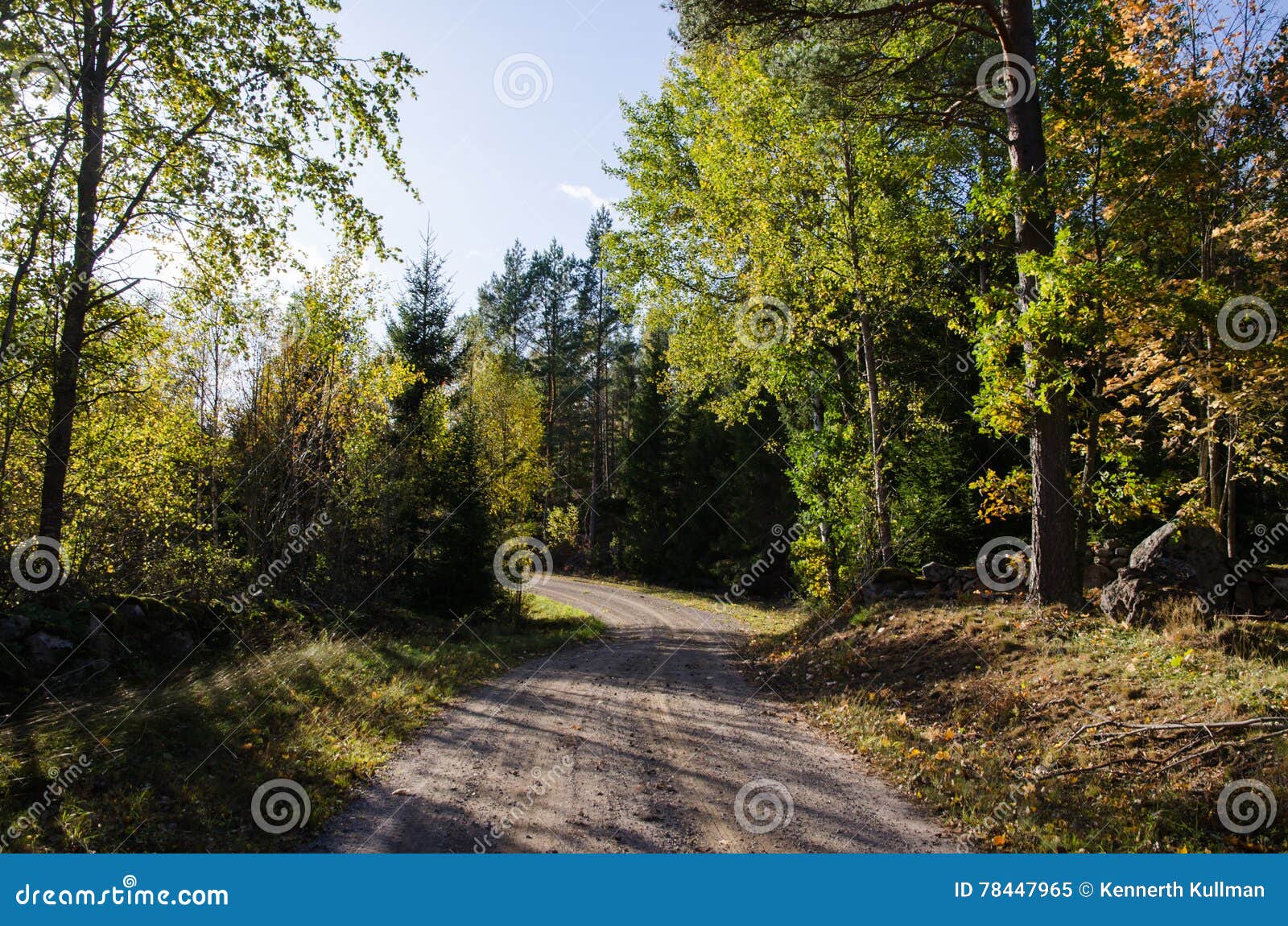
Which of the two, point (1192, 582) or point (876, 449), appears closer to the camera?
point (1192, 582)

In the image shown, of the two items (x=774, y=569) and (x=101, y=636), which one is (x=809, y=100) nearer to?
(x=101, y=636)

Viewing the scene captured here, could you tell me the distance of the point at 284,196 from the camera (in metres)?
9.50

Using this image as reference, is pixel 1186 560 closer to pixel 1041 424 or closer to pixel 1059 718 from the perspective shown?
pixel 1041 424

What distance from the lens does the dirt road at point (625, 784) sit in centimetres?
467

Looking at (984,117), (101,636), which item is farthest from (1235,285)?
(101,636)

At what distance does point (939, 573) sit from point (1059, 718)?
5.86 m

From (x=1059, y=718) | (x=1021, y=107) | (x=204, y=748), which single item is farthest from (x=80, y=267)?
(x=1021, y=107)

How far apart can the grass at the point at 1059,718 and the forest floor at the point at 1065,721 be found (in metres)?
0.02

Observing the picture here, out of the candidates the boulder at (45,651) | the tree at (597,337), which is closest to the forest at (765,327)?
the boulder at (45,651)

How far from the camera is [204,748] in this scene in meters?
6.07

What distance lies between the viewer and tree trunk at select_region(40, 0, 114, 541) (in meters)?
8.10

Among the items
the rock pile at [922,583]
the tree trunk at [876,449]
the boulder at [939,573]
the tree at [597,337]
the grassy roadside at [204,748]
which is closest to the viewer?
the grassy roadside at [204,748]

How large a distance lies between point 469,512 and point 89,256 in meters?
9.87

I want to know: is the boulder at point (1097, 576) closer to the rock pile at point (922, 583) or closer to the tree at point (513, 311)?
the rock pile at point (922, 583)
